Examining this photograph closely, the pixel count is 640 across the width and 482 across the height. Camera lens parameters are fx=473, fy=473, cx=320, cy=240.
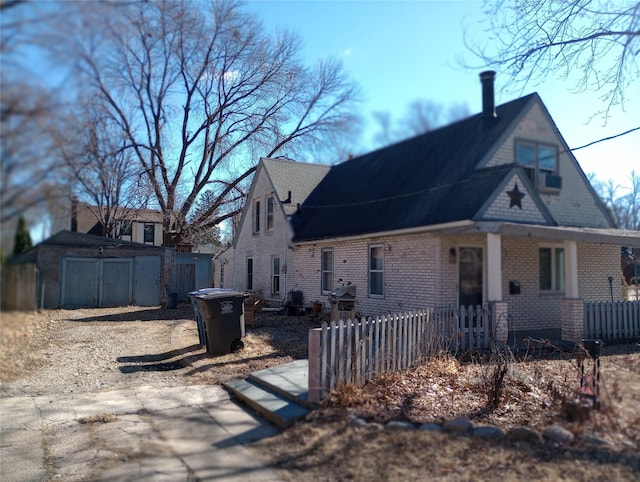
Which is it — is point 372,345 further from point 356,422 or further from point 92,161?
point 92,161

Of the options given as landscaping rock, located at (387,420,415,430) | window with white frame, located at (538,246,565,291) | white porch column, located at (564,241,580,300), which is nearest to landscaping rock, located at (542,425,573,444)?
landscaping rock, located at (387,420,415,430)

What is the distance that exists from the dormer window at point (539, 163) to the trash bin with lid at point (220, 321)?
8.80 m

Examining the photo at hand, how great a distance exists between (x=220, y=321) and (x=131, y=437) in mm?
4167

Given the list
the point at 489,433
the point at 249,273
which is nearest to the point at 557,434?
the point at 489,433

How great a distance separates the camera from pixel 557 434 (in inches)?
174

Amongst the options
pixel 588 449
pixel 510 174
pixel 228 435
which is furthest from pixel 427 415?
pixel 510 174

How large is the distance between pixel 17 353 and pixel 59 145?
83 cm

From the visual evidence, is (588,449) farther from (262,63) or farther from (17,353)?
(262,63)

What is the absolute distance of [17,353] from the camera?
1730 mm

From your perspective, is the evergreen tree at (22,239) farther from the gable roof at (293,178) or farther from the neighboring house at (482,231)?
the gable roof at (293,178)

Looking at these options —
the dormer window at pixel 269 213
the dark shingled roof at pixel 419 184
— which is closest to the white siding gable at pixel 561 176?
the dark shingled roof at pixel 419 184

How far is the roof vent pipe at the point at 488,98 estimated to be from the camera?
521 inches

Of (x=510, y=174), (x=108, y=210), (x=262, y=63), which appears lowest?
(x=108, y=210)

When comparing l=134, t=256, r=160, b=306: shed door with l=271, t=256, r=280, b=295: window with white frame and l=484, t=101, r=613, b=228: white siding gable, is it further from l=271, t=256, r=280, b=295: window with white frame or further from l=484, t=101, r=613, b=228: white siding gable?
l=484, t=101, r=613, b=228: white siding gable
